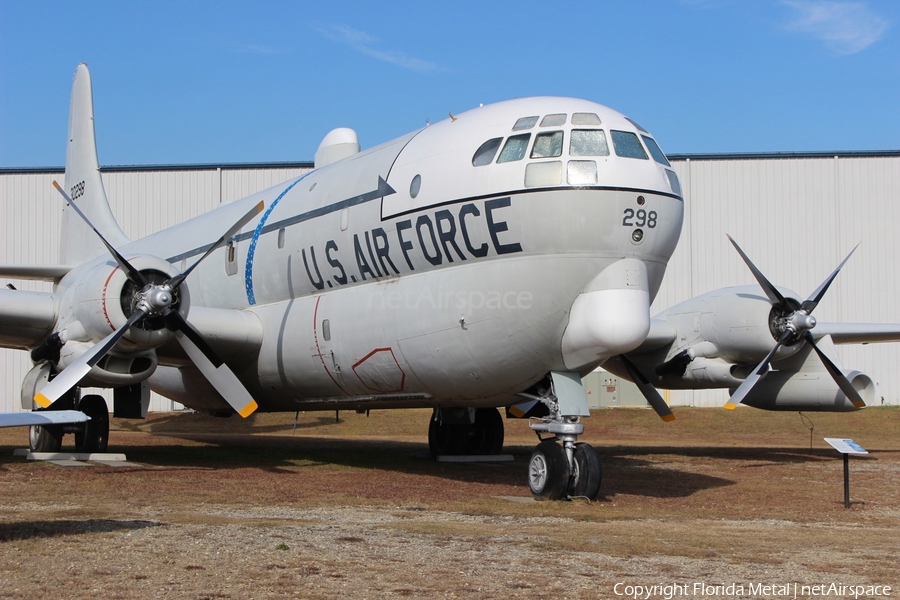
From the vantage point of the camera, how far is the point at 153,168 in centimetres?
4125

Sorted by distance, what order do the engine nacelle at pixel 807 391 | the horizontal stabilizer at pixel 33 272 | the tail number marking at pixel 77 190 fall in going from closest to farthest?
1. the engine nacelle at pixel 807 391
2. the horizontal stabilizer at pixel 33 272
3. the tail number marking at pixel 77 190

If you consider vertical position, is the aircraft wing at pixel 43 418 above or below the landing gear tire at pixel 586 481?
above

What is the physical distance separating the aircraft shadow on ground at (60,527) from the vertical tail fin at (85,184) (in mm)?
13661

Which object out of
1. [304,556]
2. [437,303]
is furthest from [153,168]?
[304,556]

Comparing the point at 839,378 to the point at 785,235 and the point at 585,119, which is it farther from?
the point at 785,235

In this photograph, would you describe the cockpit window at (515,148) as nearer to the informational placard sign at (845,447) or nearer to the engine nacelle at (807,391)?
the informational placard sign at (845,447)

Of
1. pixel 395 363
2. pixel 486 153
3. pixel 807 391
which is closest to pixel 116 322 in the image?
pixel 395 363

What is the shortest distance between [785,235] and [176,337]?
30.8 meters

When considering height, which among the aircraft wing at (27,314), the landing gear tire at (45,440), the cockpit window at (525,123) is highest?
the cockpit window at (525,123)

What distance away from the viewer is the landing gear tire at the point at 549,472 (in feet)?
36.6

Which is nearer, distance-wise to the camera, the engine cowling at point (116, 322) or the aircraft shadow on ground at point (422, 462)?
the engine cowling at point (116, 322)

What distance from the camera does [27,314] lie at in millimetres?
A: 15250

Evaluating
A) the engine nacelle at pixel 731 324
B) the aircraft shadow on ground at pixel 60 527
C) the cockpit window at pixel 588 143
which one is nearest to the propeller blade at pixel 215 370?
the aircraft shadow on ground at pixel 60 527

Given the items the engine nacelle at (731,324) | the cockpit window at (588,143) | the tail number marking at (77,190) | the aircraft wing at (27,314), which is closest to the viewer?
the cockpit window at (588,143)
